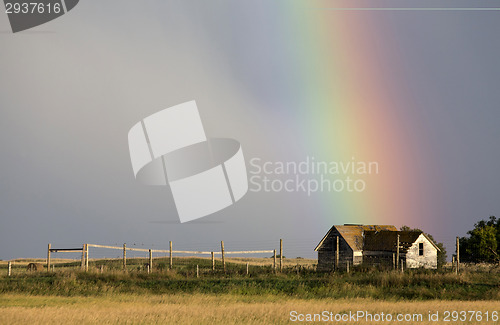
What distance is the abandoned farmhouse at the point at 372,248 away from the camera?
192 feet

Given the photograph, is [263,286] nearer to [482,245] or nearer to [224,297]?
[224,297]

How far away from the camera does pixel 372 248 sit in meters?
58.9

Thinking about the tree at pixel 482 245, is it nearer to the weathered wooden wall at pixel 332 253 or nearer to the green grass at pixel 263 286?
the weathered wooden wall at pixel 332 253

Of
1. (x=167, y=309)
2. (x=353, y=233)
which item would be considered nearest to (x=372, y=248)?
(x=353, y=233)

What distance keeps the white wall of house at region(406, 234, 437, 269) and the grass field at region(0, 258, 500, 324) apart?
56.9 ft

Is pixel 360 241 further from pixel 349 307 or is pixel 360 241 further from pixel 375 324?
pixel 375 324

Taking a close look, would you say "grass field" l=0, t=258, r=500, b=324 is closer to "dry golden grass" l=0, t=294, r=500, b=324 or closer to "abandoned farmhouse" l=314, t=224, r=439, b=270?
"dry golden grass" l=0, t=294, r=500, b=324

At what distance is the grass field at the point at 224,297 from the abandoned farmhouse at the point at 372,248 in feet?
51.5

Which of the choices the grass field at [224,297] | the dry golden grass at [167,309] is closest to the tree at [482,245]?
the grass field at [224,297]

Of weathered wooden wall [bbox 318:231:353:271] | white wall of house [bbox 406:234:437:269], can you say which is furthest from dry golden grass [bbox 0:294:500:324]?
white wall of house [bbox 406:234:437:269]

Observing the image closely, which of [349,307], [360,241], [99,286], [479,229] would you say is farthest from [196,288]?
[479,229]

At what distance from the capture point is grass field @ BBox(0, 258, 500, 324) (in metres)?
20.4

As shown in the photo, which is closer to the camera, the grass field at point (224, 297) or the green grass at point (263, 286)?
the grass field at point (224, 297)

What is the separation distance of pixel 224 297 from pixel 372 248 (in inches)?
1253
